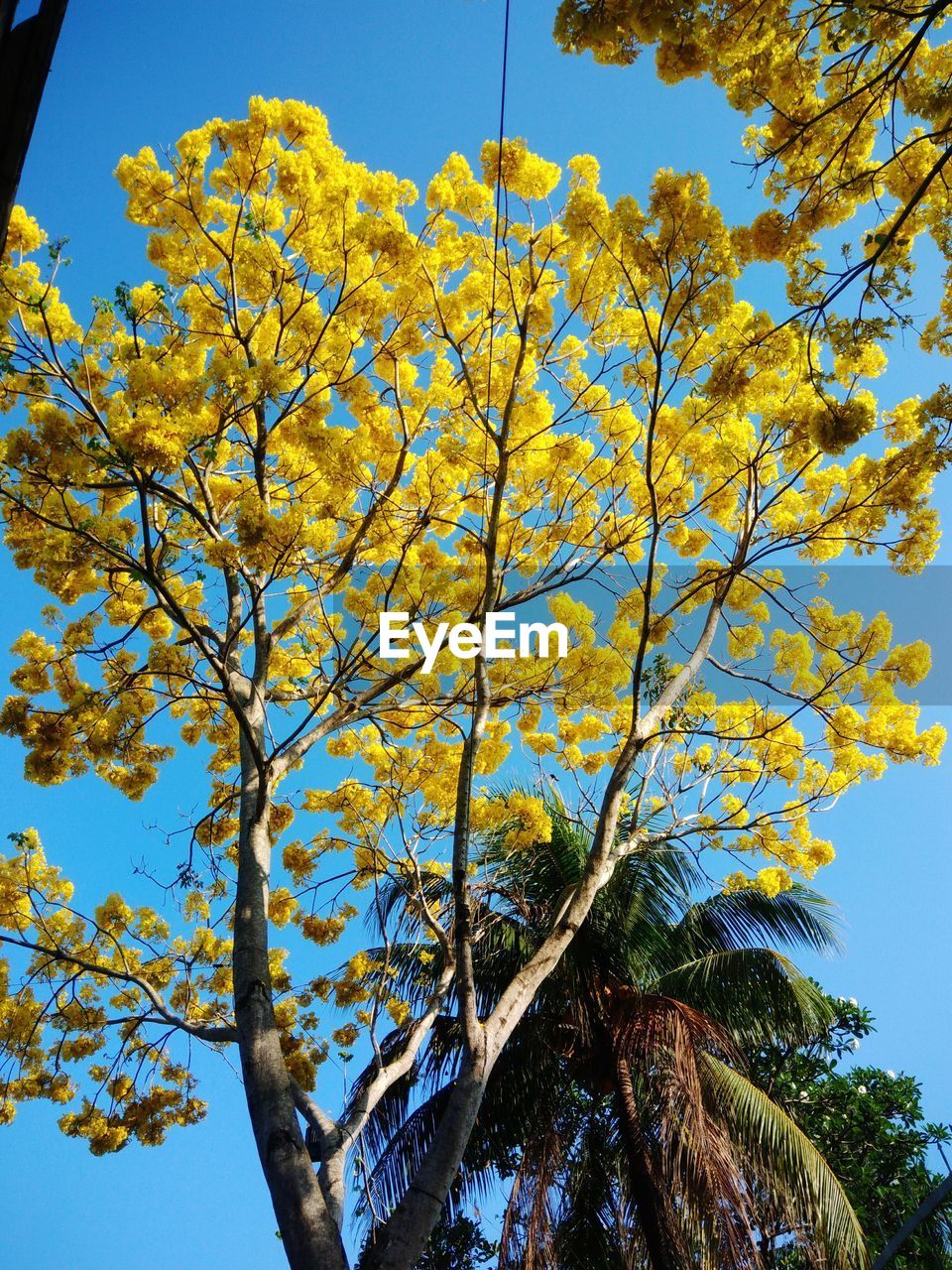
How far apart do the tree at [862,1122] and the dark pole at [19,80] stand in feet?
29.8

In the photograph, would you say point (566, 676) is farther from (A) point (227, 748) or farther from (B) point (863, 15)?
(B) point (863, 15)

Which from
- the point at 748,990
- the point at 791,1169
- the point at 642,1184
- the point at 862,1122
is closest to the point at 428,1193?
the point at 642,1184

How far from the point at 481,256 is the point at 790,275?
2582mm

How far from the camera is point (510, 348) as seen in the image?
5918 mm

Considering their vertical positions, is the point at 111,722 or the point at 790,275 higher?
the point at 111,722

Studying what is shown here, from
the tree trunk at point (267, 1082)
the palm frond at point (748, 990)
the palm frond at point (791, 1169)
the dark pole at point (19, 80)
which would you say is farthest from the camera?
the palm frond at point (748, 990)

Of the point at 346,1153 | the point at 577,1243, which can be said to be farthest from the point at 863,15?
the point at 577,1243

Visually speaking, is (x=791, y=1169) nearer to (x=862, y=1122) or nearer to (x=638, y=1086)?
(x=638, y=1086)

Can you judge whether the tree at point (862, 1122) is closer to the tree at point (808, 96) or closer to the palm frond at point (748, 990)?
the palm frond at point (748, 990)

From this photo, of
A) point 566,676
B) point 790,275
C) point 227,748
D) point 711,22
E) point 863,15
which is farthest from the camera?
point 227,748

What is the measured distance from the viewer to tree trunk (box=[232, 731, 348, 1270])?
3006 mm

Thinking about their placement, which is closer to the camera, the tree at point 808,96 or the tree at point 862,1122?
the tree at point 808,96

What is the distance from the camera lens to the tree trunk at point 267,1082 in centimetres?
301

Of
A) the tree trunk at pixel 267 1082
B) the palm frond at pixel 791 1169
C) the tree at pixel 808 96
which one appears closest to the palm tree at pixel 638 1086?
the palm frond at pixel 791 1169
